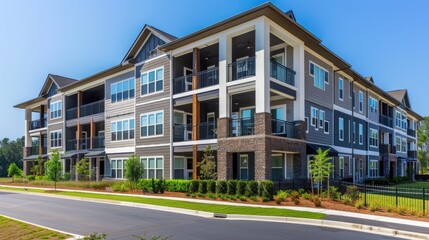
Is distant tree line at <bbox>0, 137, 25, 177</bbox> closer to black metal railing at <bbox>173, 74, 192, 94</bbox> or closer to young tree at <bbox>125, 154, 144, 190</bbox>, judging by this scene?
young tree at <bbox>125, 154, 144, 190</bbox>

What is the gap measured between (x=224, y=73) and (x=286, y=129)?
587 cm

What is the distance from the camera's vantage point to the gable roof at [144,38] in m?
28.9

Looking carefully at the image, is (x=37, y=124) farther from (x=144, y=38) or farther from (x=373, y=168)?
(x=373, y=168)

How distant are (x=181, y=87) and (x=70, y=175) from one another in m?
19.9

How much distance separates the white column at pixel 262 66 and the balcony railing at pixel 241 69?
132cm

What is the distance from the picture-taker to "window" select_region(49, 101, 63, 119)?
43.0m

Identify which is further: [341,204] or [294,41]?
[294,41]

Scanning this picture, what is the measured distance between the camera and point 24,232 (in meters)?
11.7

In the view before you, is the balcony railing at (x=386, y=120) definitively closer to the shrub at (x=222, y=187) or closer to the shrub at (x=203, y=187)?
the shrub at (x=222, y=187)

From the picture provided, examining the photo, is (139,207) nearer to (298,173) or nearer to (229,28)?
(298,173)

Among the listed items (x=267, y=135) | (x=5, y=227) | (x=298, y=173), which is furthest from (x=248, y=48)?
(x=5, y=227)

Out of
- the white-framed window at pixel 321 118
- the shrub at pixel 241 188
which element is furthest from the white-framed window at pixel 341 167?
the shrub at pixel 241 188

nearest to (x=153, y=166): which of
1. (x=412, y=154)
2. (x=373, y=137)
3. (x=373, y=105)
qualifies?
(x=373, y=137)

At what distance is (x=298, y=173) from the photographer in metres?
24.2
